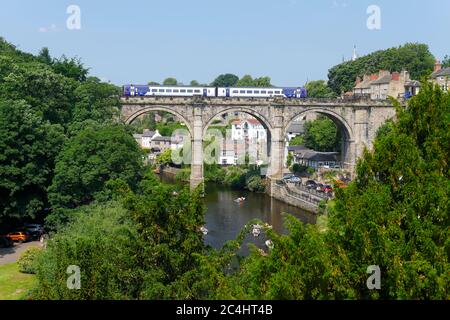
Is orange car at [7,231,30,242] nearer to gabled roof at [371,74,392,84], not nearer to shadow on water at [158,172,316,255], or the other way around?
shadow on water at [158,172,316,255]

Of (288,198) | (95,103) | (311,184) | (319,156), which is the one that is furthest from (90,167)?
(319,156)

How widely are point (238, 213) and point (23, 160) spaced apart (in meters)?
22.6

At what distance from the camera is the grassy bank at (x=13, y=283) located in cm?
2567

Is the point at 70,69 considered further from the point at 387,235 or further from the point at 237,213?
the point at 387,235

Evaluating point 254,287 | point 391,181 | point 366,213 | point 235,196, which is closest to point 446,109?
point 391,181

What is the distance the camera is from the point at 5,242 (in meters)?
34.7

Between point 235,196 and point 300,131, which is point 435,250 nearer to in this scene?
point 235,196

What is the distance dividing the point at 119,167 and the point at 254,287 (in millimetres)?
26886

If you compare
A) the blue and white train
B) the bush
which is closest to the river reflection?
the blue and white train

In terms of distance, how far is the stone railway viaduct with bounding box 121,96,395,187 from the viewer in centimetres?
6269

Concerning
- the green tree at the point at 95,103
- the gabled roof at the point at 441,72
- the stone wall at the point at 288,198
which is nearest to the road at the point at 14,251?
the green tree at the point at 95,103

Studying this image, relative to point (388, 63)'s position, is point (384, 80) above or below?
below

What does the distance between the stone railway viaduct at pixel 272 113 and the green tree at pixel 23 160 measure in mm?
23628

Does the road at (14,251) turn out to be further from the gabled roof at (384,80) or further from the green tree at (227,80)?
the green tree at (227,80)
